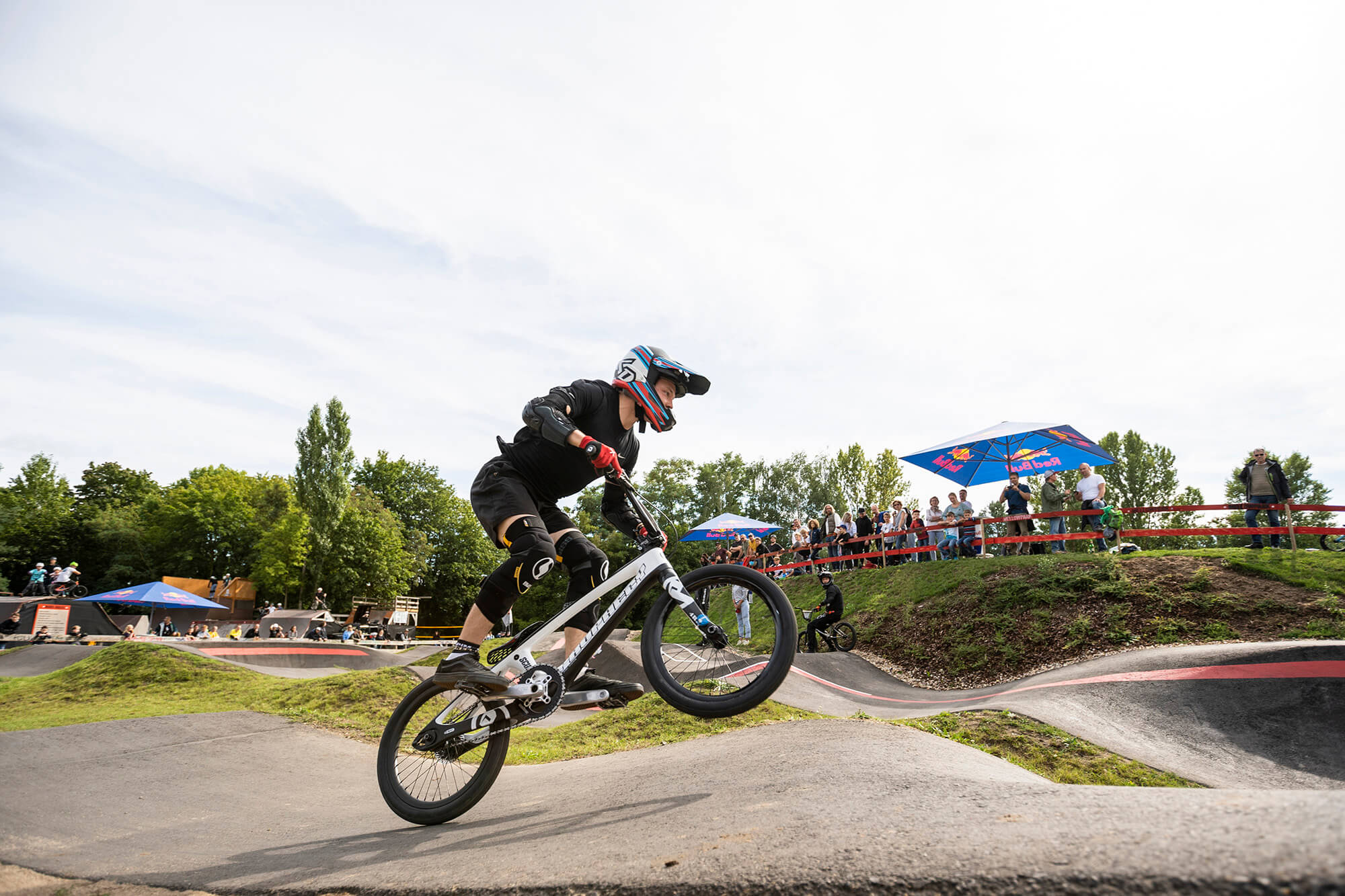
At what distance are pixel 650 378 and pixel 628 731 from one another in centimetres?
520

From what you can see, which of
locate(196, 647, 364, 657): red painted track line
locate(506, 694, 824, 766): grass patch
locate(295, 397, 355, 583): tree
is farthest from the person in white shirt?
locate(295, 397, 355, 583): tree

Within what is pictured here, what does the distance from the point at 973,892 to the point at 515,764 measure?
641 centimetres

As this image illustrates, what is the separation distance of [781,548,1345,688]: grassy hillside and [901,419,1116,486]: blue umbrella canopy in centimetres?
276

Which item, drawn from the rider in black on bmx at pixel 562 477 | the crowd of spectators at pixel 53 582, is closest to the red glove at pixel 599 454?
the rider in black on bmx at pixel 562 477

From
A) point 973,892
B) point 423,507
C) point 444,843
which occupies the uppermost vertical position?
point 423,507

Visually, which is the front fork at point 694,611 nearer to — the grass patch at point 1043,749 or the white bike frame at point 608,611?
the white bike frame at point 608,611

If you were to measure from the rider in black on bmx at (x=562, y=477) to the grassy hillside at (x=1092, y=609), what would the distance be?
426 inches

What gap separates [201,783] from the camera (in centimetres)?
630

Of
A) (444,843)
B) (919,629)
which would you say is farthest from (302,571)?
(444,843)

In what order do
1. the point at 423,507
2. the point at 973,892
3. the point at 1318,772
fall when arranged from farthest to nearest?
the point at 423,507, the point at 1318,772, the point at 973,892

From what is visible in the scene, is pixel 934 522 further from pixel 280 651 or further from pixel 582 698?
pixel 280 651

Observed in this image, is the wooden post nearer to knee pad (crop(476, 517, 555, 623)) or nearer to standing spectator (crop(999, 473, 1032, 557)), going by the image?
standing spectator (crop(999, 473, 1032, 557))

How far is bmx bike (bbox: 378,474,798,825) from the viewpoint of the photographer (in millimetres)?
4090

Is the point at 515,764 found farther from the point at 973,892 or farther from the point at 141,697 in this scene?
the point at 141,697
